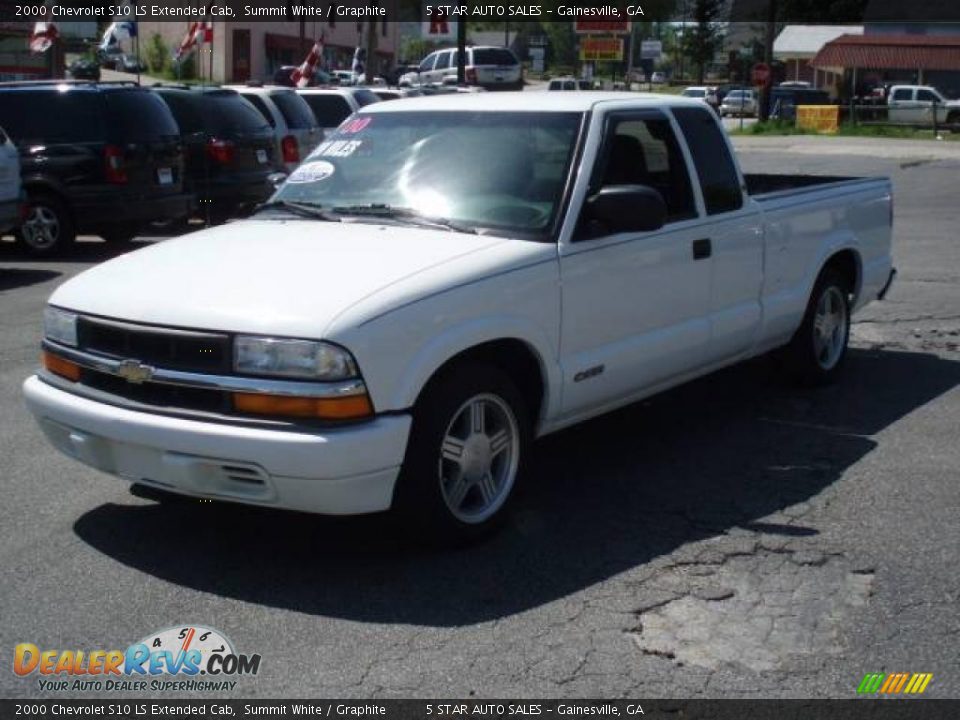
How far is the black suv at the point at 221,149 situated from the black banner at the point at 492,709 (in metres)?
12.4

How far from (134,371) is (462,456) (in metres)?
1.31

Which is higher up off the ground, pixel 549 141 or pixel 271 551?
pixel 549 141

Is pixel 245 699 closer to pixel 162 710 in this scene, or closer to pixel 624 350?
pixel 162 710

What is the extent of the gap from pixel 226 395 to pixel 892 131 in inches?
1668

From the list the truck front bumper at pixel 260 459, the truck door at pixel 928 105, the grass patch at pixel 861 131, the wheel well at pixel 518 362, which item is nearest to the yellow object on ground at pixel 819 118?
the grass patch at pixel 861 131

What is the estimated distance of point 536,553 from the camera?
5.22 m

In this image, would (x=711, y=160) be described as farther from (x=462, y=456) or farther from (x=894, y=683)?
(x=894, y=683)

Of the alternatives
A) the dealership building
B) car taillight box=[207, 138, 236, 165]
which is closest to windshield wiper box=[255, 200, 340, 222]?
car taillight box=[207, 138, 236, 165]

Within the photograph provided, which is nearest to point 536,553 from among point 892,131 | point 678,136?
point 678,136

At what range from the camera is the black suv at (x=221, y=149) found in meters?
16.1

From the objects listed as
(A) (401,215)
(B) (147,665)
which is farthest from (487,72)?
(B) (147,665)

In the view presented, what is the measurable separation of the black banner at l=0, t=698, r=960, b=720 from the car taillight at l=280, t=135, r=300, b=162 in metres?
14.1

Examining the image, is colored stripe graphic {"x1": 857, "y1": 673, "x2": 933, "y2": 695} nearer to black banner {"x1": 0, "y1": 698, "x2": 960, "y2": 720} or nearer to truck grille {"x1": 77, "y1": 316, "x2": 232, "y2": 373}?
black banner {"x1": 0, "y1": 698, "x2": 960, "y2": 720}

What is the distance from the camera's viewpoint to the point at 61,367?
5.33 meters
